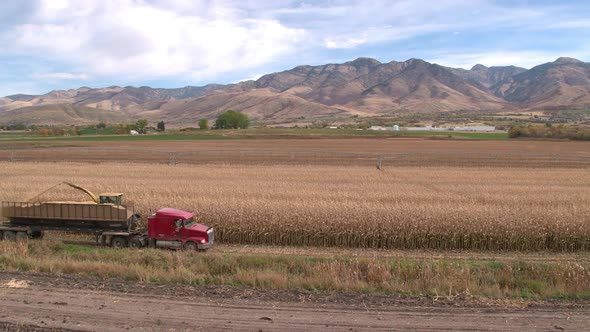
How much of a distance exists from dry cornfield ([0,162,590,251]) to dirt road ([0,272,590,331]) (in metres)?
7.28

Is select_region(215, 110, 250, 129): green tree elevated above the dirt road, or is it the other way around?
select_region(215, 110, 250, 129): green tree

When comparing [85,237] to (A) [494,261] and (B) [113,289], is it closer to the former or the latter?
(B) [113,289]

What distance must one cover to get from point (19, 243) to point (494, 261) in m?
16.0

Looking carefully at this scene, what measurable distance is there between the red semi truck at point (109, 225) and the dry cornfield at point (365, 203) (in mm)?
2205

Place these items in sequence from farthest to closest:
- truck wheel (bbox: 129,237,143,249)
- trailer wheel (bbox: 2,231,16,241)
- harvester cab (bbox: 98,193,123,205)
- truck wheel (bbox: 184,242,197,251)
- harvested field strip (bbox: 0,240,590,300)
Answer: harvester cab (bbox: 98,193,123,205) → trailer wheel (bbox: 2,231,16,241) → truck wheel (bbox: 129,237,143,249) → truck wheel (bbox: 184,242,197,251) → harvested field strip (bbox: 0,240,590,300)

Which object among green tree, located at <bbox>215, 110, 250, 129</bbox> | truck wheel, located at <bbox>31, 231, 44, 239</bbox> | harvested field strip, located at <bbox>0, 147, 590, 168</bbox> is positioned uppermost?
green tree, located at <bbox>215, 110, 250, 129</bbox>

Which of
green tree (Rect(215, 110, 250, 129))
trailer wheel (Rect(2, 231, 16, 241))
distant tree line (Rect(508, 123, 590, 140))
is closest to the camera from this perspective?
trailer wheel (Rect(2, 231, 16, 241))

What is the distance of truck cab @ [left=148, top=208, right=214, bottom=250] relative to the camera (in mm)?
16078

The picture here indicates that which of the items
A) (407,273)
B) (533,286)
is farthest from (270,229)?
(533,286)

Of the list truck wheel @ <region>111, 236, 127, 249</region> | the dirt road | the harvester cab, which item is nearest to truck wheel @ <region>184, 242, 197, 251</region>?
truck wheel @ <region>111, 236, 127, 249</region>

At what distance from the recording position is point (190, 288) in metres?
10.7

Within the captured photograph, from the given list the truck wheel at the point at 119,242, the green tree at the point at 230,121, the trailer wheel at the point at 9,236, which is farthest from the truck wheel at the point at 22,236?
the green tree at the point at 230,121

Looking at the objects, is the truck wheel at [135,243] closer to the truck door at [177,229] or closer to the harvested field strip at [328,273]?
the truck door at [177,229]

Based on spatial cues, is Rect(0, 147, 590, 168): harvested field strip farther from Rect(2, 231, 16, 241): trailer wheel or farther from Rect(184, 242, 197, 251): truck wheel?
Rect(184, 242, 197, 251): truck wheel
